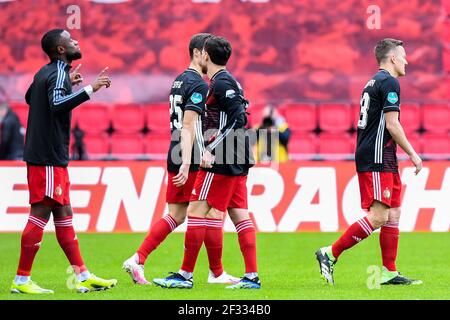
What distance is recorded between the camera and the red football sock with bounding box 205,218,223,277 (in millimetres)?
8508

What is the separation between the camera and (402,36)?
1862cm

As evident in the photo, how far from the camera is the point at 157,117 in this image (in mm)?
18828

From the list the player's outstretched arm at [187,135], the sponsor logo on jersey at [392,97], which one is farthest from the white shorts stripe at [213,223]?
the sponsor logo on jersey at [392,97]

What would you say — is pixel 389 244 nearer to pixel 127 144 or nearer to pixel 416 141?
pixel 416 141

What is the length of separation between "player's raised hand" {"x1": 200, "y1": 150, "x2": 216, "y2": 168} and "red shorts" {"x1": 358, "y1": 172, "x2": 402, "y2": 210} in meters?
1.38

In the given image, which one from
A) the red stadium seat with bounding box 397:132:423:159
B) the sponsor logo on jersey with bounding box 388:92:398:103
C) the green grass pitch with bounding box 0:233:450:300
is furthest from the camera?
the red stadium seat with bounding box 397:132:423:159

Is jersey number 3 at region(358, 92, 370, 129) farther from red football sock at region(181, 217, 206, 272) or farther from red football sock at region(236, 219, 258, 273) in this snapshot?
red football sock at region(181, 217, 206, 272)

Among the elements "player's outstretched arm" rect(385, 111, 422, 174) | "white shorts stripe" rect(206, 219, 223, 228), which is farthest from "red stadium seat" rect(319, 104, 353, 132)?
"white shorts stripe" rect(206, 219, 223, 228)

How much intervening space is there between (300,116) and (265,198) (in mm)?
4838

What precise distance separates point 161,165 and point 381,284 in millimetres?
6116

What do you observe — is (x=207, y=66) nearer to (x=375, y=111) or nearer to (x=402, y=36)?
(x=375, y=111)
